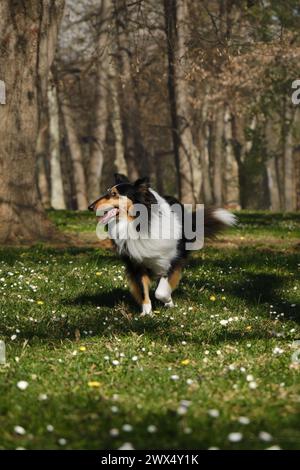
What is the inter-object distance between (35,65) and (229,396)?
13035 millimetres

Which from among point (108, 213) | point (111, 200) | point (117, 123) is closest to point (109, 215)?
point (108, 213)

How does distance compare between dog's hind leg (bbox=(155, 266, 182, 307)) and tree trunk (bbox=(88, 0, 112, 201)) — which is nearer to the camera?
dog's hind leg (bbox=(155, 266, 182, 307))

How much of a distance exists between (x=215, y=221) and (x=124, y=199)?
8.12ft

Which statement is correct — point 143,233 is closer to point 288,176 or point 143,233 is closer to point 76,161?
point 76,161

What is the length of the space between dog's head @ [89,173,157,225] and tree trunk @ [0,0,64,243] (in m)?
7.32

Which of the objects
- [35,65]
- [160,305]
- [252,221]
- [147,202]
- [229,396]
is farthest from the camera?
[252,221]

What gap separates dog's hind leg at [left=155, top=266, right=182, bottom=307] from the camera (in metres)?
10.9

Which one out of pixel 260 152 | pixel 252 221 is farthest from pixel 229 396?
pixel 260 152

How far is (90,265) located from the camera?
47.1 ft

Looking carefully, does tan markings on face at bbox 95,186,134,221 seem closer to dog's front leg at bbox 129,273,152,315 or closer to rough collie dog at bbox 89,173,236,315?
rough collie dog at bbox 89,173,236,315

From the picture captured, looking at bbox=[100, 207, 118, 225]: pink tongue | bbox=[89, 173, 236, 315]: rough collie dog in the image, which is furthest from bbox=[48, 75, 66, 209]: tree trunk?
bbox=[100, 207, 118, 225]: pink tongue

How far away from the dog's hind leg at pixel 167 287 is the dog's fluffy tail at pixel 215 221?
1220mm

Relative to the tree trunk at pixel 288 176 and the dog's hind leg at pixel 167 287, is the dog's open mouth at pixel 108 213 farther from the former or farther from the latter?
the tree trunk at pixel 288 176
